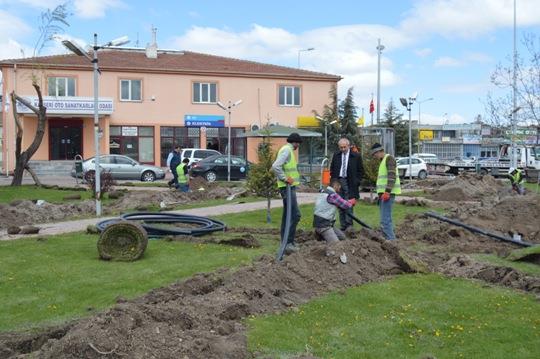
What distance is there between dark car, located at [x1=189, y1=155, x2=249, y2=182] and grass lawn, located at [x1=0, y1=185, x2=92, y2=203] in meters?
10.1

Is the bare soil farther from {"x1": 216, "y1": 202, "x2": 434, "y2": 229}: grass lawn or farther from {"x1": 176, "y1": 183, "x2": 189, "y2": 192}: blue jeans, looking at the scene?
{"x1": 176, "y1": 183, "x2": 189, "y2": 192}: blue jeans

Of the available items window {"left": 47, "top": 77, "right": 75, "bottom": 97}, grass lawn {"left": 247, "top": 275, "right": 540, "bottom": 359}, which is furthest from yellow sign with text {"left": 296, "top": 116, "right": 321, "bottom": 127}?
grass lawn {"left": 247, "top": 275, "right": 540, "bottom": 359}

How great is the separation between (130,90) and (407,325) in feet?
139

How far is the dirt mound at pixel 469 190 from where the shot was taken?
2388 cm

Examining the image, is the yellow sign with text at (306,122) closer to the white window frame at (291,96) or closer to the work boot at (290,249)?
the white window frame at (291,96)

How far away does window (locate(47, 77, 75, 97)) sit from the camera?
4556 centimetres

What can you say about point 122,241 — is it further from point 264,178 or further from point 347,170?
point 264,178

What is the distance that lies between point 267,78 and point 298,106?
3192 mm

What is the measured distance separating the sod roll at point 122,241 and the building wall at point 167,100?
116 ft

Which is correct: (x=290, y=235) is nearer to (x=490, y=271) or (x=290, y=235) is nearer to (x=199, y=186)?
(x=490, y=271)

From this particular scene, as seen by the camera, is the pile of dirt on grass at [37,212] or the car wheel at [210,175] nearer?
the pile of dirt on grass at [37,212]

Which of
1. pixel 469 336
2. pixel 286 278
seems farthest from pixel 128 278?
pixel 469 336

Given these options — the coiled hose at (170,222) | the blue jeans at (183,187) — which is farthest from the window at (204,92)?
the coiled hose at (170,222)

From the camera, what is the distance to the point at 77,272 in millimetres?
9773
